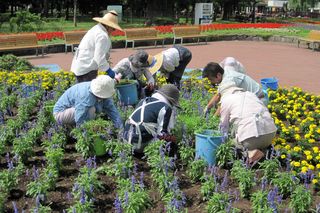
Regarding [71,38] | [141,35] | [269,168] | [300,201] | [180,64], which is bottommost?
[300,201]

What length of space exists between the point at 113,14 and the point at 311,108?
159 inches

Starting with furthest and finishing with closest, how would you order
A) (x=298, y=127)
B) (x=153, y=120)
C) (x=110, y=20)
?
1. (x=298, y=127)
2. (x=110, y=20)
3. (x=153, y=120)

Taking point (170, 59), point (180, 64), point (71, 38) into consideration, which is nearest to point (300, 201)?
point (170, 59)

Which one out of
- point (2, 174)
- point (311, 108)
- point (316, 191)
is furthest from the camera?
point (311, 108)

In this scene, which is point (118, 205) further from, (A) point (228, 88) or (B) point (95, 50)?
(B) point (95, 50)

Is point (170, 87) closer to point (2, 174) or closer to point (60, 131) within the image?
point (60, 131)

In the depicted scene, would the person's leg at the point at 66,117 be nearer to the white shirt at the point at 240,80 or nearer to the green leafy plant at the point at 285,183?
the white shirt at the point at 240,80

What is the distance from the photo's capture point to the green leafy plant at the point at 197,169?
4.88 m

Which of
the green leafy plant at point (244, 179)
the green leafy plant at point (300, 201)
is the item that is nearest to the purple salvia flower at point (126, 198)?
the green leafy plant at point (244, 179)

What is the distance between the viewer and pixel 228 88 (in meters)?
5.67

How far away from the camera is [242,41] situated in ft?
72.3

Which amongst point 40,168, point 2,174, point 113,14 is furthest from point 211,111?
point 2,174

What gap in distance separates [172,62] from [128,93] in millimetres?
1198

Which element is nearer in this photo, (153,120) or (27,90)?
(153,120)
